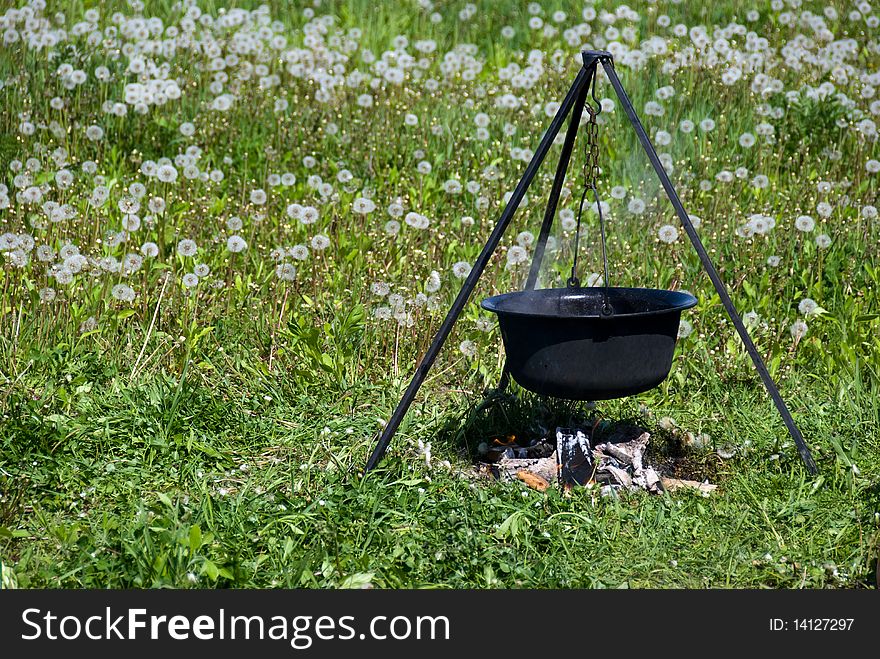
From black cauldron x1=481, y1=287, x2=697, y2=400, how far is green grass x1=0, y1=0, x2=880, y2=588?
0.43 metres

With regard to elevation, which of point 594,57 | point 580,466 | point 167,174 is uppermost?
point 594,57

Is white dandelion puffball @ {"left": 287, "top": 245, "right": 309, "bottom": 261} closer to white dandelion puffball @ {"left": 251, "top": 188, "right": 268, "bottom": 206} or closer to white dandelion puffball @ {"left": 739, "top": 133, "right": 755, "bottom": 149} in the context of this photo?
white dandelion puffball @ {"left": 251, "top": 188, "right": 268, "bottom": 206}

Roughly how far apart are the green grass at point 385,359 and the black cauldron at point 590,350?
0.43m

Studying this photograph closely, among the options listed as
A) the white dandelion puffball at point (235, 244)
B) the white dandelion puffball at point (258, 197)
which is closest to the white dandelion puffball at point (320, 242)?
the white dandelion puffball at point (235, 244)

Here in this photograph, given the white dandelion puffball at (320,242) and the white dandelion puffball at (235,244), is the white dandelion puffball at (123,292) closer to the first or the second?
the white dandelion puffball at (235,244)

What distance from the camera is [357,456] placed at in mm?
4215

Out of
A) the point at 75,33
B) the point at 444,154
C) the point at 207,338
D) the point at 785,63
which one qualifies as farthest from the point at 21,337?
the point at 785,63

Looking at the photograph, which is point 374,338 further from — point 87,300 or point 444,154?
point 444,154

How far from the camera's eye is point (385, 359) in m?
4.93

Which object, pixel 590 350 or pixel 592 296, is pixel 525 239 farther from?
pixel 590 350

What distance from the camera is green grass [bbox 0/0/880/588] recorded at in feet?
11.6

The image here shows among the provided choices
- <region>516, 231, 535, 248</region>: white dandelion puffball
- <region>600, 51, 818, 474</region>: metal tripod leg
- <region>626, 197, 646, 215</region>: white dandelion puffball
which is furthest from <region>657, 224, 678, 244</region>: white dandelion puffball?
<region>600, 51, 818, 474</region>: metal tripod leg

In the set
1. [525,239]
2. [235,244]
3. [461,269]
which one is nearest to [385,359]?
[461,269]

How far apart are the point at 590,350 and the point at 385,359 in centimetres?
143
